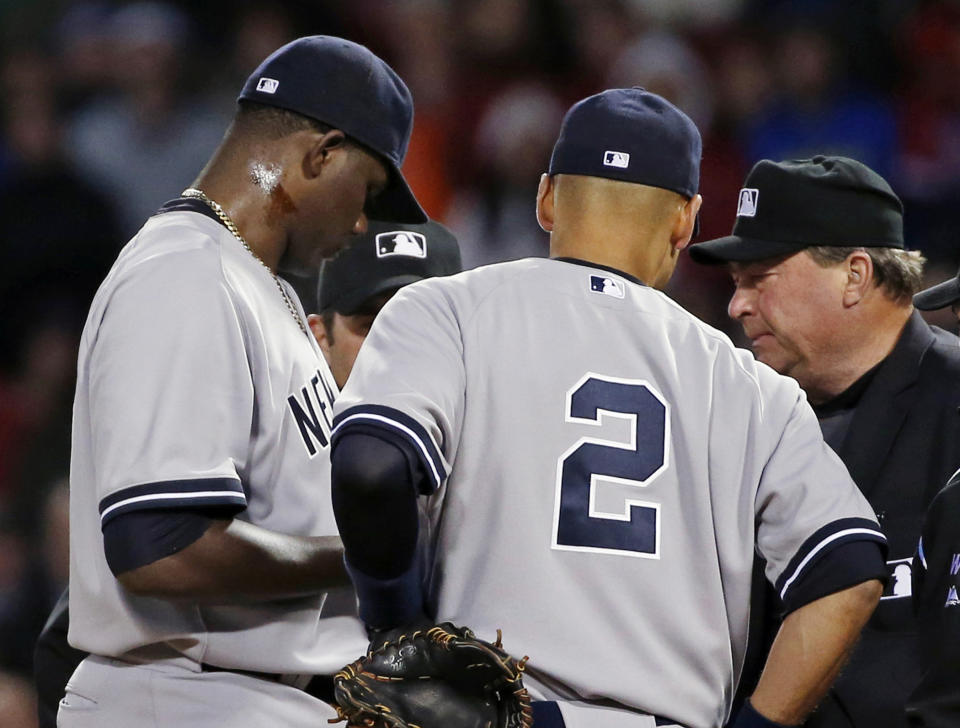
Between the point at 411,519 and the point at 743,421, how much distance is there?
64 centimetres

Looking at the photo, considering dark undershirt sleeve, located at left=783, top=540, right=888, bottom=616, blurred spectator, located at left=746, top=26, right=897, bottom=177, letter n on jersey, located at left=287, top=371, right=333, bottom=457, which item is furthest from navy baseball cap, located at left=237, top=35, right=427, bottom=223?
blurred spectator, located at left=746, top=26, right=897, bottom=177

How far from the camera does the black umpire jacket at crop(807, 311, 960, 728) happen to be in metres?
3.03

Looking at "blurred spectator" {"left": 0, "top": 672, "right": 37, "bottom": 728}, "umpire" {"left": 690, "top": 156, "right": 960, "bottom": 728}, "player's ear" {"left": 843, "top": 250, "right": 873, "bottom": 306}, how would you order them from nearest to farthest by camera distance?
"umpire" {"left": 690, "top": 156, "right": 960, "bottom": 728}
"player's ear" {"left": 843, "top": 250, "right": 873, "bottom": 306}
"blurred spectator" {"left": 0, "top": 672, "right": 37, "bottom": 728}

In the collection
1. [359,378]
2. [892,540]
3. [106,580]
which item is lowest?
[892,540]

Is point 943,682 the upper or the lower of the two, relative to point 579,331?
lower

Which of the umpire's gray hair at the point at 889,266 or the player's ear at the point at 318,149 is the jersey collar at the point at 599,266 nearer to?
the player's ear at the point at 318,149

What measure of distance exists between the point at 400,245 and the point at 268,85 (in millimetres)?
1039

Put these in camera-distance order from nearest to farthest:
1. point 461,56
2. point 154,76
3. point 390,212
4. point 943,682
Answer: point 943,682
point 390,212
point 154,76
point 461,56

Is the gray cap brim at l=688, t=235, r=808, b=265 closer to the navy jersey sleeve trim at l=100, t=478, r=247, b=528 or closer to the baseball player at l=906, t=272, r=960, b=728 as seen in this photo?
the baseball player at l=906, t=272, r=960, b=728

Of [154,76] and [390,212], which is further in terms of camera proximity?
[154,76]

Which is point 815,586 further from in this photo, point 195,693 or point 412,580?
point 195,693

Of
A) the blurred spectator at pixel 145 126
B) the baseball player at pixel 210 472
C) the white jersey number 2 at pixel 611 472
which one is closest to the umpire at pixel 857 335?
the white jersey number 2 at pixel 611 472

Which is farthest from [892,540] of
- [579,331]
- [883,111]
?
[883,111]

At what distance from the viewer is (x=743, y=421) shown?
2.36 meters
